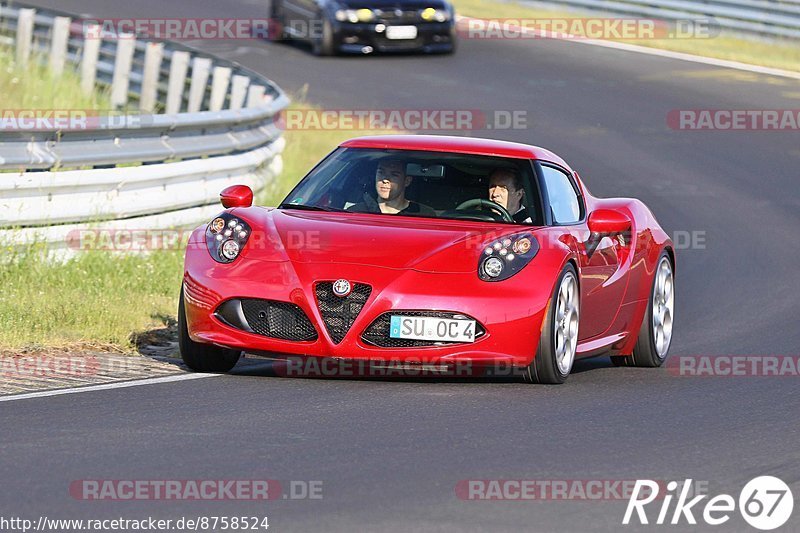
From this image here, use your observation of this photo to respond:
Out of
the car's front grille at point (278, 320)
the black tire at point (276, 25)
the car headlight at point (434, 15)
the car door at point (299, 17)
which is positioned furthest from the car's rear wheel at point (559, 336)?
the black tire at point (276, 25)

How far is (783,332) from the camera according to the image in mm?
12070

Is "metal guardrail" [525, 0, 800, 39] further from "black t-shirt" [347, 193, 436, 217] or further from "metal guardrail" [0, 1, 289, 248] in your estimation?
"black t-shirt" [347, 193, 436, 217]

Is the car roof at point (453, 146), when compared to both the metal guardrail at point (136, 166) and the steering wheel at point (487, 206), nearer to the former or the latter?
the steering wheel at point (487, 206)

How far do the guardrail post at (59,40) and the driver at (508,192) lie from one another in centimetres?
1551

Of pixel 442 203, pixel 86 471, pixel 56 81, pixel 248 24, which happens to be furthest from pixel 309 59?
pixel 86 471

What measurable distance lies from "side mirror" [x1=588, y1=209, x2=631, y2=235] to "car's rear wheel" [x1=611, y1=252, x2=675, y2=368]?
984 mm

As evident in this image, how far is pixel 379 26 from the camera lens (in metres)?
27.3

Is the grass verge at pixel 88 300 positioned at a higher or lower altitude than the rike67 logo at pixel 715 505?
lower

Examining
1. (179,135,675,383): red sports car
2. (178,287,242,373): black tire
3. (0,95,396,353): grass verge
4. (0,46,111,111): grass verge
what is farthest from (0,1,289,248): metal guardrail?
(178,287,242,373): black tire

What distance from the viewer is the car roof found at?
978 cm

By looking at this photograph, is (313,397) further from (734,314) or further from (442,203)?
A: (734,314)

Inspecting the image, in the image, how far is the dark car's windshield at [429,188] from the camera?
31.3 ft

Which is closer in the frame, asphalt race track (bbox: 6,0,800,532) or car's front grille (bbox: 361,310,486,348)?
asphalt race track (bbox: 6,0,800,532)

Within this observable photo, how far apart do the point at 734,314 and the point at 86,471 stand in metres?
7.77
